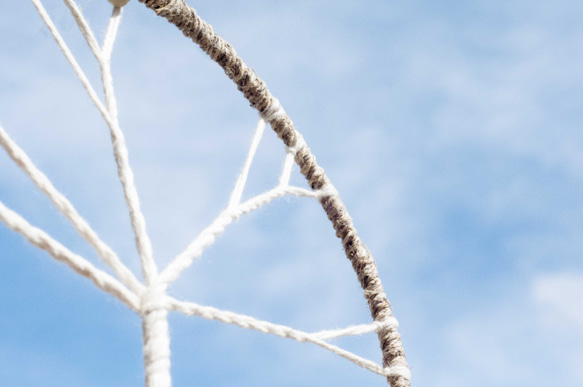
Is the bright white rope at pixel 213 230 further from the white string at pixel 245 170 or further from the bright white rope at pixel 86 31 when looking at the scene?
the bright white rope at pixel 86 31

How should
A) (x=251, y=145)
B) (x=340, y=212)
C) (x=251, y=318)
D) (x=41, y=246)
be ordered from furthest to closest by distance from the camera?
1. (x=340, y=212)
2. (x=251, y=145)
3. (x=251, y=318)
4. (x=41, y=246)

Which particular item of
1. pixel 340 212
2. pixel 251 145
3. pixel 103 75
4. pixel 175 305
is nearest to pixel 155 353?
pixel 175 305

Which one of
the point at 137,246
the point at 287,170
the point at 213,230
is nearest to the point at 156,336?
the point at 137,246

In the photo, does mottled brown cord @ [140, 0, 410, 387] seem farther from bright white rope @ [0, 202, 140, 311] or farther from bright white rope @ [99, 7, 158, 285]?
bright white rope @ [0, 202, 140, 311]

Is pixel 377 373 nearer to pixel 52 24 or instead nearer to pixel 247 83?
pixel 247 83

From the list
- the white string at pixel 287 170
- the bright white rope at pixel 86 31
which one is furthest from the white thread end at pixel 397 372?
the bright white rope at pixel 86 31

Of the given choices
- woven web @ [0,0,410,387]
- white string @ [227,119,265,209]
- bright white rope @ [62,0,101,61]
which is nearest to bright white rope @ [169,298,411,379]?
woven web @ [0,0,410,387]

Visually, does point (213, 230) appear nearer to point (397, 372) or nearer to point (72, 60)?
point (72, 60)
